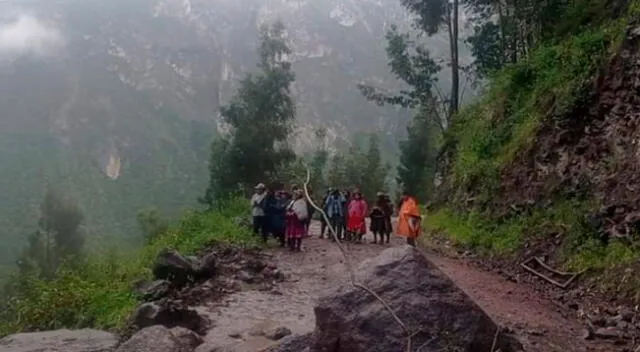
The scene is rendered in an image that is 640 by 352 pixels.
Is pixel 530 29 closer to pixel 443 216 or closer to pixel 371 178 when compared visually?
pixel 443 216

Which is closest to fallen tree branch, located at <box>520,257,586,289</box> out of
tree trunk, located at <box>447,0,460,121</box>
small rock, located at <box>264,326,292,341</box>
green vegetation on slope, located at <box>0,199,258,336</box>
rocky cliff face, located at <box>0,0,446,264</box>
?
small rock, located at <box>264,326,292,341</box>

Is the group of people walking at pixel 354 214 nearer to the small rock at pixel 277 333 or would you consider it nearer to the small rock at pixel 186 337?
the small rock at pixel 277 333

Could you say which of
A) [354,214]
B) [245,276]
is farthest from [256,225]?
[245,276]

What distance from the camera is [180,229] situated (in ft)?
68.1

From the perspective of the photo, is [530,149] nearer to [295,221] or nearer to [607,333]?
[295,221]

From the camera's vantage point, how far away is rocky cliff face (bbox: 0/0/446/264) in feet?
333

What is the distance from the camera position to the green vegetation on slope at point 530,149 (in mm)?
12633

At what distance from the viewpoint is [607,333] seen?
8727mm

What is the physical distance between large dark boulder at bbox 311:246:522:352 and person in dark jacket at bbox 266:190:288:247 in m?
10.5

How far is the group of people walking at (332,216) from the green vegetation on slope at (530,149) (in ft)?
5.23

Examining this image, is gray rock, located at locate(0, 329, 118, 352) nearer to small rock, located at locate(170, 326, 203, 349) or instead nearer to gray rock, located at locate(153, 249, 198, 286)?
small rock, located at locate(170, 326, 203, 349)

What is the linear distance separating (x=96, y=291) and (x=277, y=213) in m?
4.61

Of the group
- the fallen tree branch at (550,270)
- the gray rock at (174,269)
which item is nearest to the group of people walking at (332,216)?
the gray rock at (174,269)

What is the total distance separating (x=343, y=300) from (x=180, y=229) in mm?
14845
